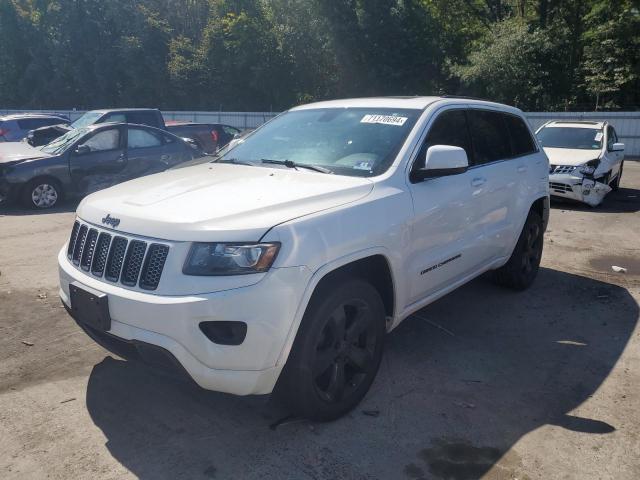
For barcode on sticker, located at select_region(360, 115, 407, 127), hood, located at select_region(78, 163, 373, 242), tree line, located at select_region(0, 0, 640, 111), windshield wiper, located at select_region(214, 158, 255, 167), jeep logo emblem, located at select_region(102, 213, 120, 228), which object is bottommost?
jeep logo emblem, located at select_region(102, 213, 120, 228)

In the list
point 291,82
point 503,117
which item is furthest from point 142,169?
point 291,82

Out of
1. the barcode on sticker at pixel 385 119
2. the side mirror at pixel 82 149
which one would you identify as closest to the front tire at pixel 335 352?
the barcode on sticker at pixel 385 119

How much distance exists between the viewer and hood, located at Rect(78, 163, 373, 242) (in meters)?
2.92

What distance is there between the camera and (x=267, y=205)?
3107mm

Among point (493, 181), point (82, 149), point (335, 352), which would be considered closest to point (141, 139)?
point (82, 149)

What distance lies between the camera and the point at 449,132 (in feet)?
14.5

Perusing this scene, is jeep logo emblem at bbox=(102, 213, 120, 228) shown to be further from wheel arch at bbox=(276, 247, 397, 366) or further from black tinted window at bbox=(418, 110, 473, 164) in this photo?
black tinted window at bbox=(418, 110, 473, 164)

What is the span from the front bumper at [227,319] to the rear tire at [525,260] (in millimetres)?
3357

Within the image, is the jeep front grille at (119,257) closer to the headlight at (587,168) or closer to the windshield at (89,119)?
the headlight at (587,168)

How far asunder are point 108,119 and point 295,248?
12213 millimetres

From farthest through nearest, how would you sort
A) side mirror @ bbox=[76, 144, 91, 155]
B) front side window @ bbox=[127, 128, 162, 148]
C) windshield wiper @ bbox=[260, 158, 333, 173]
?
front side window @ bbox=[127, 128, 162, 148] < side mirror @ bbox=[76, 144, 91, 155] < windshield wiper @ bbox=[260, 158, 333, 173]

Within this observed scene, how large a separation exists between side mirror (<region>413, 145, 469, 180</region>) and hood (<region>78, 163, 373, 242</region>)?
45 centimetres

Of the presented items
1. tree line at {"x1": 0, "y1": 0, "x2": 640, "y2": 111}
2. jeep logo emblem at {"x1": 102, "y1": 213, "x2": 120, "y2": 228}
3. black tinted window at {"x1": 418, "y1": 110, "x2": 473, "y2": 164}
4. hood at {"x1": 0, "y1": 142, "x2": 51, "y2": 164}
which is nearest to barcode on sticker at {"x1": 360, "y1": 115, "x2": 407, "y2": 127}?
black tinted window at {"x1": 418, "y1": 110, "x2": 473, "y2": 164}

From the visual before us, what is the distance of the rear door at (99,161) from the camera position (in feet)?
34.2
